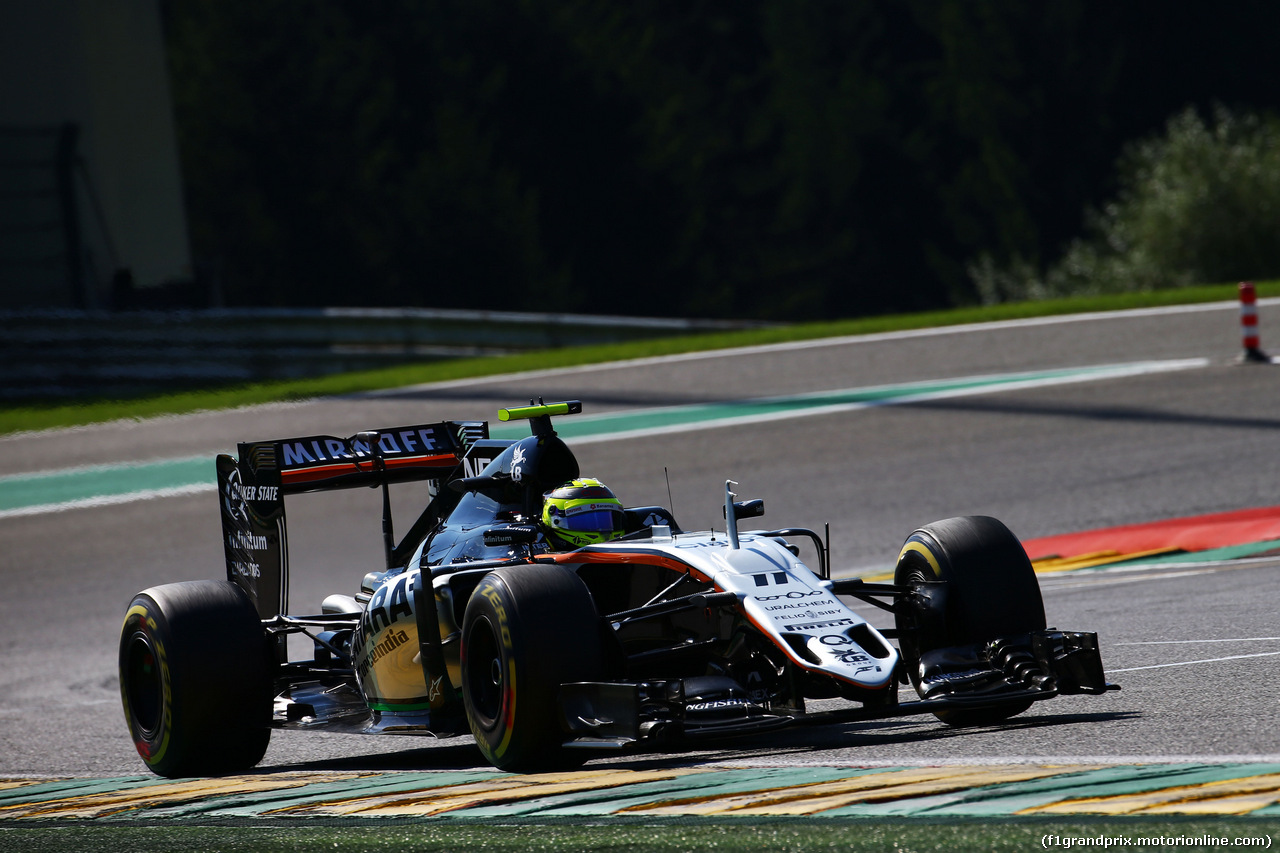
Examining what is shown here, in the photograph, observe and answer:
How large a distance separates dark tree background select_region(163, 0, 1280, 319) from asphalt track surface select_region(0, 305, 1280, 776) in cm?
2298

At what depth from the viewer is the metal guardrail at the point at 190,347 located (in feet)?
68.0

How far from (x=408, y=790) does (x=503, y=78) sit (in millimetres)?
40556

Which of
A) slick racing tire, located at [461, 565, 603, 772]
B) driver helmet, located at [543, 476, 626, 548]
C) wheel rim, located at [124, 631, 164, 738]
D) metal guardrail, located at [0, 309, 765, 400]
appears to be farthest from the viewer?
metal guardrail, located at [0, 309, 765, 400]

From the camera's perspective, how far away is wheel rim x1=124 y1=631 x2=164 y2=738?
272 inches

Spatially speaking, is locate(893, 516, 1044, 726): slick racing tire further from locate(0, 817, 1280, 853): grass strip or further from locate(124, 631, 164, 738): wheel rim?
locate(124, 631, 164, 738): wheel rim

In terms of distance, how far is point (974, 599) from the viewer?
5.81m

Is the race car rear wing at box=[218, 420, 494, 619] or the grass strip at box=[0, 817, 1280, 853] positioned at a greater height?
the race car rear wing at box=[218, 420, 494, 619]

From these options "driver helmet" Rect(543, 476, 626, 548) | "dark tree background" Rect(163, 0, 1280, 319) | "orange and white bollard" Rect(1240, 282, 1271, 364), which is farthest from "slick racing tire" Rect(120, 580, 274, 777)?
"dark tree background" Rect(163, 0, 1280, 319)

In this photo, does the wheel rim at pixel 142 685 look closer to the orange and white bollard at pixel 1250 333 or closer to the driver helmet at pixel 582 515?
the driver helmet at pixel 582 515

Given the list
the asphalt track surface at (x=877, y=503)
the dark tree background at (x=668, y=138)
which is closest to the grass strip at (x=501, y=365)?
the asphalt track surface at (x=877, y=503)

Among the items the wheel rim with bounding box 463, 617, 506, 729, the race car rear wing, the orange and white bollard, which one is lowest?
the wheel rim with bounding box 463, 617, 506, 729

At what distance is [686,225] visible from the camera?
4569 cm

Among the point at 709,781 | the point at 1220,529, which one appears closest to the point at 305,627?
the point at 709,781

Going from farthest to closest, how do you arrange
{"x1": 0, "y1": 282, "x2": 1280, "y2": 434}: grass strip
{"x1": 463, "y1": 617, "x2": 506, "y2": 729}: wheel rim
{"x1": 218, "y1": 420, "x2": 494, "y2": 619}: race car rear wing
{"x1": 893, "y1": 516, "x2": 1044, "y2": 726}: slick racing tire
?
{"x1": 0, "y1": 282, "x2": 1280, "y2": 434}: grass strip
{"x1": 218, "y1": 420, "x2": 494, "y2": 619}: race car rear wing
{"x1": 893, "y1": 516, "x2": 1044, "y2": 726}: slick racing tire
{"x1": 463, "y1": 617, "x2": 506, "y2": 729}: wheel rim
